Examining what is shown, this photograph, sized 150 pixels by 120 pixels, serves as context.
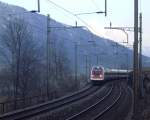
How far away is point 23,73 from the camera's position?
65.6 meters

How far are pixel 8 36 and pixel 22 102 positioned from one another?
114 ft

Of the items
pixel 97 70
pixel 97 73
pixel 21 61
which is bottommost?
pixel 97 73

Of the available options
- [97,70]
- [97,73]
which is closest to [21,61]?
[97,70]

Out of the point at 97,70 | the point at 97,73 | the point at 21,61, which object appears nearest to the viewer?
the point at 21,61

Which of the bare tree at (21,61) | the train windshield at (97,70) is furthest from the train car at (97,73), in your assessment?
the bare tree at (21,61)

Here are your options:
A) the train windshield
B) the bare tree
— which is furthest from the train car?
the bare tree

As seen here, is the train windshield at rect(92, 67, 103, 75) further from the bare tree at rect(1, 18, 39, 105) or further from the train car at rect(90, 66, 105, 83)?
the bare tree at rect(1, 18, 39, 105)

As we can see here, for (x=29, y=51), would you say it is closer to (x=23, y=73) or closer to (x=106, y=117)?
(x=23, y=73)

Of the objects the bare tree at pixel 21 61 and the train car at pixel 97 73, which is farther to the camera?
the train car at pixel 97 73

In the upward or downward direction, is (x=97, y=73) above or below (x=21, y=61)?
below

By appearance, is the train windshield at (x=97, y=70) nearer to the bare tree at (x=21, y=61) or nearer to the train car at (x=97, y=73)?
the train car at (x=97, y=73)

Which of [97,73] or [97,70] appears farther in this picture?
[97,73]

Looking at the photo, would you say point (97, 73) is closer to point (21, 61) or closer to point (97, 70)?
point (97, 70)

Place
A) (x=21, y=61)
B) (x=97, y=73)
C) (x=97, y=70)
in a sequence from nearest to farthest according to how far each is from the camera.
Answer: (x=21, y=61)
(x=97, y=70)
(x=97, y=73)
